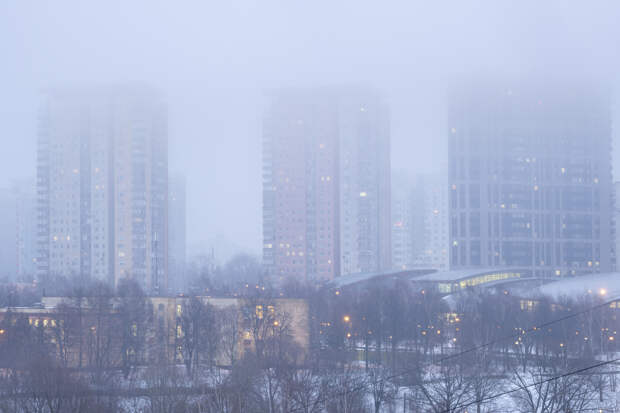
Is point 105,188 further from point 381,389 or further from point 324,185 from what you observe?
point 381,389

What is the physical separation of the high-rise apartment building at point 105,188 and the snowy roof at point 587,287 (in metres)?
27.3

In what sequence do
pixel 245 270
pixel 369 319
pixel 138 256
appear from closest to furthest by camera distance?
pixel 369 319 < pixel 138 256 < pixel 245 270

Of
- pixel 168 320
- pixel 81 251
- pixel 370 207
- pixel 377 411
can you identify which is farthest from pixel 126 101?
pixel 377 411

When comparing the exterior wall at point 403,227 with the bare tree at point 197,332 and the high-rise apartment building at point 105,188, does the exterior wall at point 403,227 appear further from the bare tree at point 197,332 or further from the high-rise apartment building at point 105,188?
the bare tree at point 197,332

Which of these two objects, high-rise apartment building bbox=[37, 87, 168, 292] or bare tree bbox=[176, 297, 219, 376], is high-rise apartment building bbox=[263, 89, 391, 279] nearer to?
high-rise apartment building bbox=[37, 87, 168, 292]

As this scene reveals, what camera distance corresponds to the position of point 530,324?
32.0 meters

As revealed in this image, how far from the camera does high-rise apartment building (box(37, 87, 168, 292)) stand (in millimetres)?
56531

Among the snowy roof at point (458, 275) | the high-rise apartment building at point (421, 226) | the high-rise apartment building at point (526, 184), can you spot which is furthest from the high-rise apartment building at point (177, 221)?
the snowy roof at point (458, 275)

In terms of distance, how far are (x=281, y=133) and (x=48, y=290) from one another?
2391 centimetres

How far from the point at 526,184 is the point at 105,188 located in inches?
1331

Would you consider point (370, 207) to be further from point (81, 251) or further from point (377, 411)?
point (377, 411)

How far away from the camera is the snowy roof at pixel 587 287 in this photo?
40219 mm

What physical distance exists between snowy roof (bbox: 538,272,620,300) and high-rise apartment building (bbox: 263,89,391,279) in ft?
76.6

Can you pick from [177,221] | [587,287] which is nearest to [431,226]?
[177,221]
